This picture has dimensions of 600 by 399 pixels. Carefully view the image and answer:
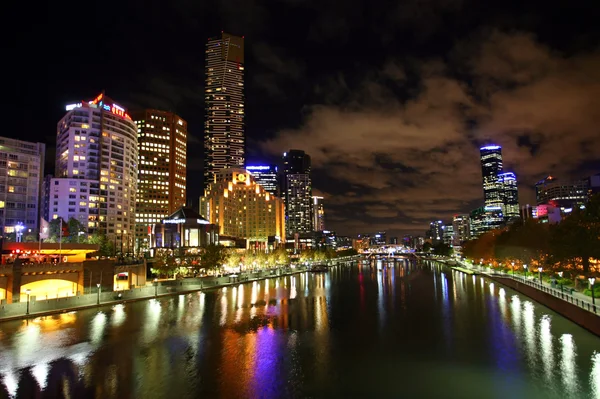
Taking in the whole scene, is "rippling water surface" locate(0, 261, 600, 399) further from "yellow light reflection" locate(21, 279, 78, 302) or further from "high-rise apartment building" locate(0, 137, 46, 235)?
"high-rise apartment building" locate(0, 137, 46, 235)

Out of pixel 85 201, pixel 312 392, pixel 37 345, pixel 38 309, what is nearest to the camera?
pixel 312 392

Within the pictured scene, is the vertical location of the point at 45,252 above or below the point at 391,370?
above

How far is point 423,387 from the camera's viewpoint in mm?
27469

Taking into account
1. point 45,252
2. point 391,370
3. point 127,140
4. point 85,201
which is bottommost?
point 391,370

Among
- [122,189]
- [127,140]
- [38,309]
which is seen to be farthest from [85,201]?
[38,309]

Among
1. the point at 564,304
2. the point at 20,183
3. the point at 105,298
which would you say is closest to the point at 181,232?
the point at 20,183

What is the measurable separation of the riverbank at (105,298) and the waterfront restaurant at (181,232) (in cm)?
3820

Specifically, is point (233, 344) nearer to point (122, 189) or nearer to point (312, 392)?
point (312, 392)

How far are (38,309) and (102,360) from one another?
2317cm

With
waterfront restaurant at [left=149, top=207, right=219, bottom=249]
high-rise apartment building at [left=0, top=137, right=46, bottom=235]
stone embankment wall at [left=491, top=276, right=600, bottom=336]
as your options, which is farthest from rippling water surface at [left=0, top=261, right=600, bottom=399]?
high-rise apartment building at [left=0, top=137, right=46, bottom=235]

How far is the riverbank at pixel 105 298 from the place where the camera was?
48281mm

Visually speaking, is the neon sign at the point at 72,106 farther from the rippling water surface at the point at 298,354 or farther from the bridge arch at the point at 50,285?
the rippling water surface at the point at 298,354

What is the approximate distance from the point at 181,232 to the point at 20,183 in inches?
2176

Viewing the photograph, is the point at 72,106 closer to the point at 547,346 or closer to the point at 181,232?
the point at 181,232
